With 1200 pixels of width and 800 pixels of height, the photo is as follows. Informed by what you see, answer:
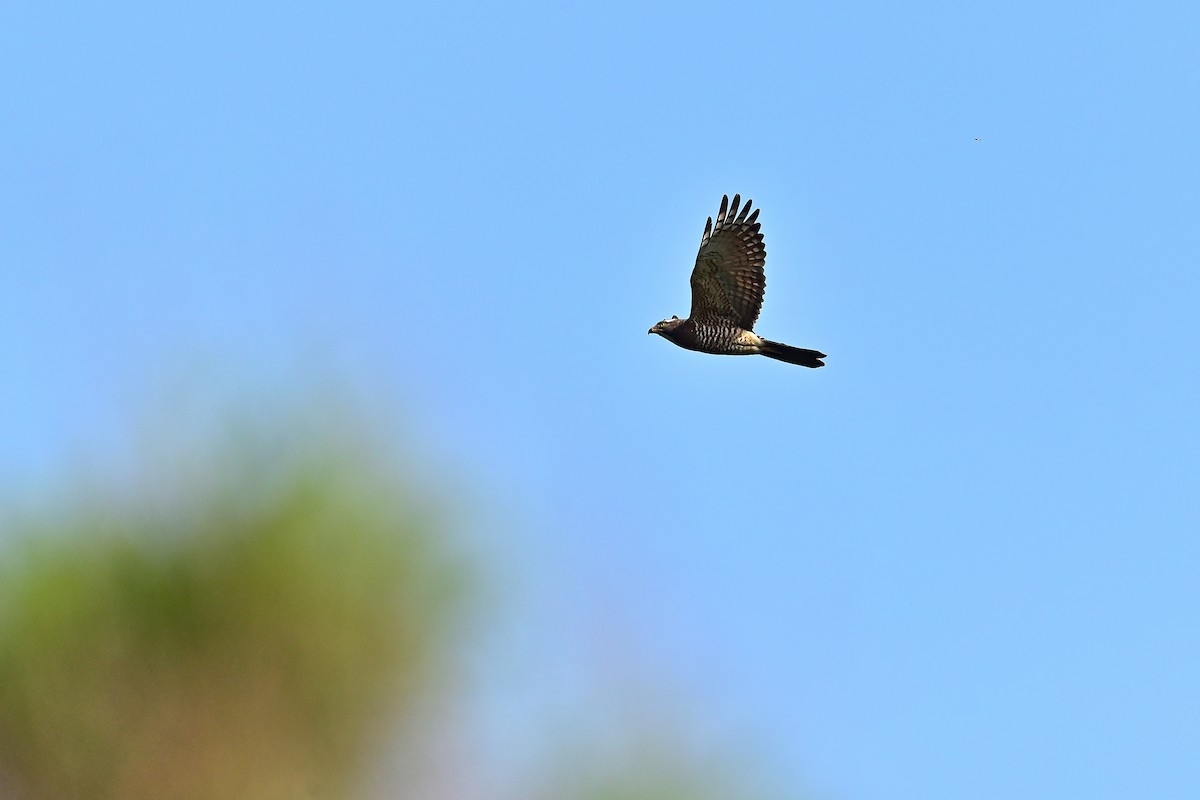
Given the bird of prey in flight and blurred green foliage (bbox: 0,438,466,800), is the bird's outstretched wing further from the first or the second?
blurred green foliage (bbox: 0,438,466,800)

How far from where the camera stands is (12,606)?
1656 cm

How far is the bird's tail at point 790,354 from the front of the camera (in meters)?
14.7

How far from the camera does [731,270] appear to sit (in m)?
14.7

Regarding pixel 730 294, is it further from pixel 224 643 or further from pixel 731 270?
pixel 224 643

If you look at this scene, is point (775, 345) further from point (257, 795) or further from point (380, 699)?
point (257, 795)

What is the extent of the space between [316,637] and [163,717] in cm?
171

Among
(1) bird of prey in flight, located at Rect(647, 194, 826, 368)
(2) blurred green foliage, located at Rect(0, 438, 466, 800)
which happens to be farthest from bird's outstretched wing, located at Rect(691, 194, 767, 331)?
(2) blurred green foliage, located at Rect(0, 438, 466, 800)

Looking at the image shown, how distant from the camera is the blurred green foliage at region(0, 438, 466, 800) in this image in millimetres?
15727

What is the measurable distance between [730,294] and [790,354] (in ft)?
A: 2.61

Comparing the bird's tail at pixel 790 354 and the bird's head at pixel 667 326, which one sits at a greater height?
the bird's head at pixel 667 326

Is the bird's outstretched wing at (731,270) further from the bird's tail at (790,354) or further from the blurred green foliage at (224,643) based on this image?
the blurred green foliage at (224,643)

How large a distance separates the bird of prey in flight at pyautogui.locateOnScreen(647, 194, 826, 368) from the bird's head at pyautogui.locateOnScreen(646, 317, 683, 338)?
0.01 m

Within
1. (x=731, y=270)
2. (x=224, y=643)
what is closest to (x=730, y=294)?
(x=731, y=270)

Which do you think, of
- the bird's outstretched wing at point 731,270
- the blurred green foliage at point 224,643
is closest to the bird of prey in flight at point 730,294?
the bird's outstretched wing at point 731,270
